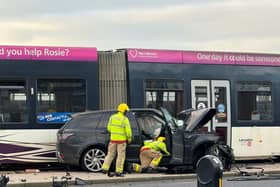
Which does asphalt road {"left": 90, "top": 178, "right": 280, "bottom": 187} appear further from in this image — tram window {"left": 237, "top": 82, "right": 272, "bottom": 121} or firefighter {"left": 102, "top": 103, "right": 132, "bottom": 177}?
tram window {"left": 237, "top": 82, "right": 272, "bottom": 121}

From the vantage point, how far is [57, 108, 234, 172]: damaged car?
14758mm

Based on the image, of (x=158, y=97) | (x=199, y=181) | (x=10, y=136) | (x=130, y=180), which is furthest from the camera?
(x=158, y=97)

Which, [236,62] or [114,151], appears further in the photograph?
[236,62]

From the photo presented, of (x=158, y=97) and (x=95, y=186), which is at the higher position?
(x=158, y=97)

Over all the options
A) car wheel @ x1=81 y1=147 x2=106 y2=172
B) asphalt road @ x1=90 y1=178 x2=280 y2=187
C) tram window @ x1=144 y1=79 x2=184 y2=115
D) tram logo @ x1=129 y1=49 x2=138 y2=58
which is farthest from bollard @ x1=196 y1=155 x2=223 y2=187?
tram logo @ x1=129 y1=49 x2=138 y2=58

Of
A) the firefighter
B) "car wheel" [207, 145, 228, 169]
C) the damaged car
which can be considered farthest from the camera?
"car wheel" [207, 145, 228, 169]

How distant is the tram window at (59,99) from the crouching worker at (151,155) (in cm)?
235

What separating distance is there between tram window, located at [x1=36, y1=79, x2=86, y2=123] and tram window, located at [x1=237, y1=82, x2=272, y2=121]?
187 inches

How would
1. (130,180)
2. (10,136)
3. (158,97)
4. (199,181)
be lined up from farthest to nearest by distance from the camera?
(158,97)
(10,136)
(130,180)
(199,181)

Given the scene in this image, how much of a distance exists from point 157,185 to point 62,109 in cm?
404

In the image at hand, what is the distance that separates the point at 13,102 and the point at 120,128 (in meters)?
3.02

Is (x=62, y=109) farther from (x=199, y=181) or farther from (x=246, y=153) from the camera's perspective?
(x=199, y=181)

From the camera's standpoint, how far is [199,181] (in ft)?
16.3

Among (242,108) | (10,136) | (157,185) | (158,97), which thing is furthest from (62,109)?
(242,108)
